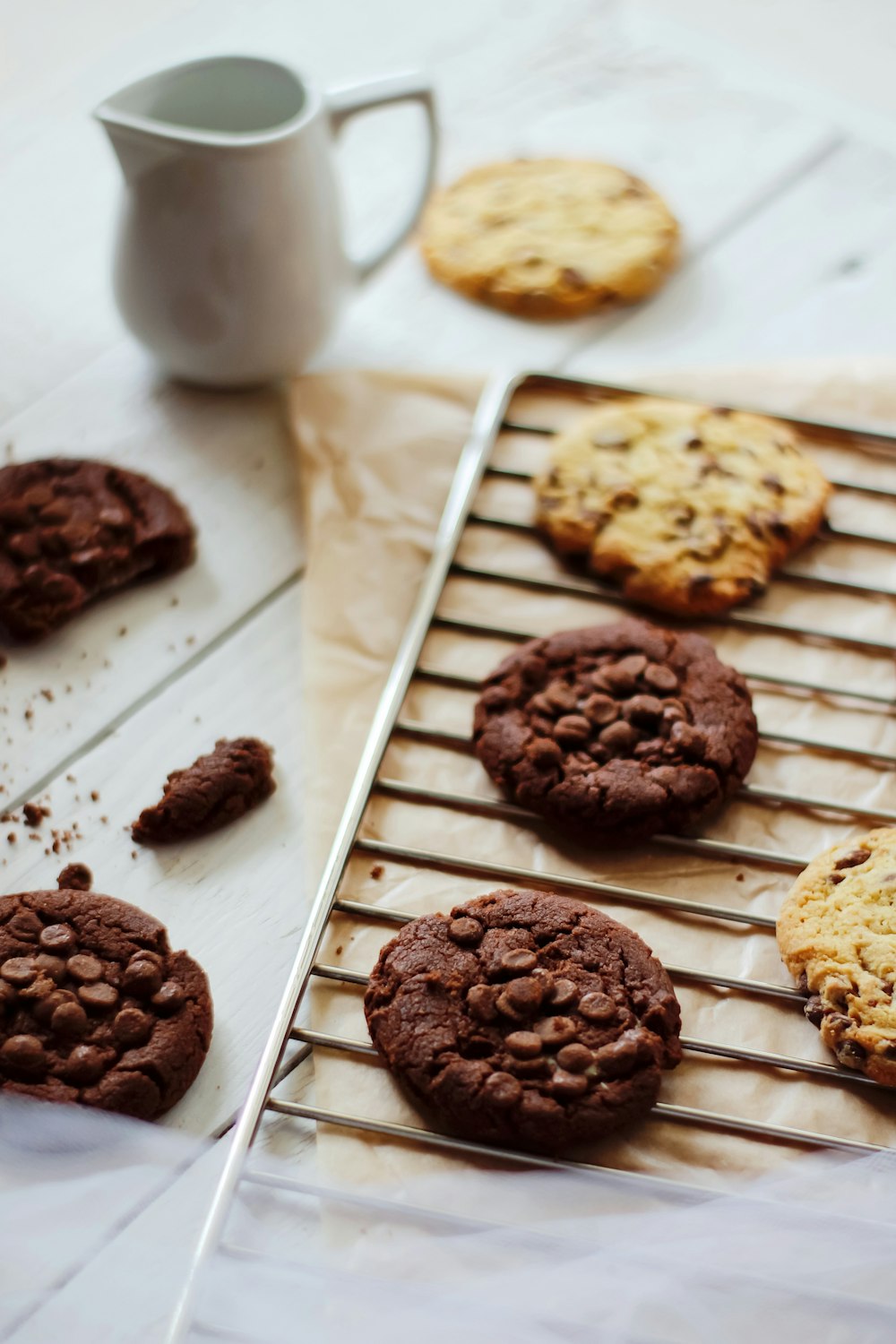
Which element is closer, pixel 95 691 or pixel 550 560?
pixel 95 691

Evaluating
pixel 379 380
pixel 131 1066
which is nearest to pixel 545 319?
pixel 379 380

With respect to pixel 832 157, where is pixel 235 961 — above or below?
below

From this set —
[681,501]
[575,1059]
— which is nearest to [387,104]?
[681,501]

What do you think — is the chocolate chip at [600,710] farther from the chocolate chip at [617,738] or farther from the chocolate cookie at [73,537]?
the chocolate cookie at [73,537]

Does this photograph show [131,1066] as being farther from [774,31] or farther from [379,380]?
[774,31]

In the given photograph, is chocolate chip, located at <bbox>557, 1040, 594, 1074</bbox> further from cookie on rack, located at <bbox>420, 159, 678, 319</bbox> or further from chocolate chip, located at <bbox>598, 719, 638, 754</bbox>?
cookie on rack, located at <bbox>420, 159, 678, 319</bbox>

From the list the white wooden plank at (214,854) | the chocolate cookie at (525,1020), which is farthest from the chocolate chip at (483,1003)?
the white wooden plank at (214,854)
